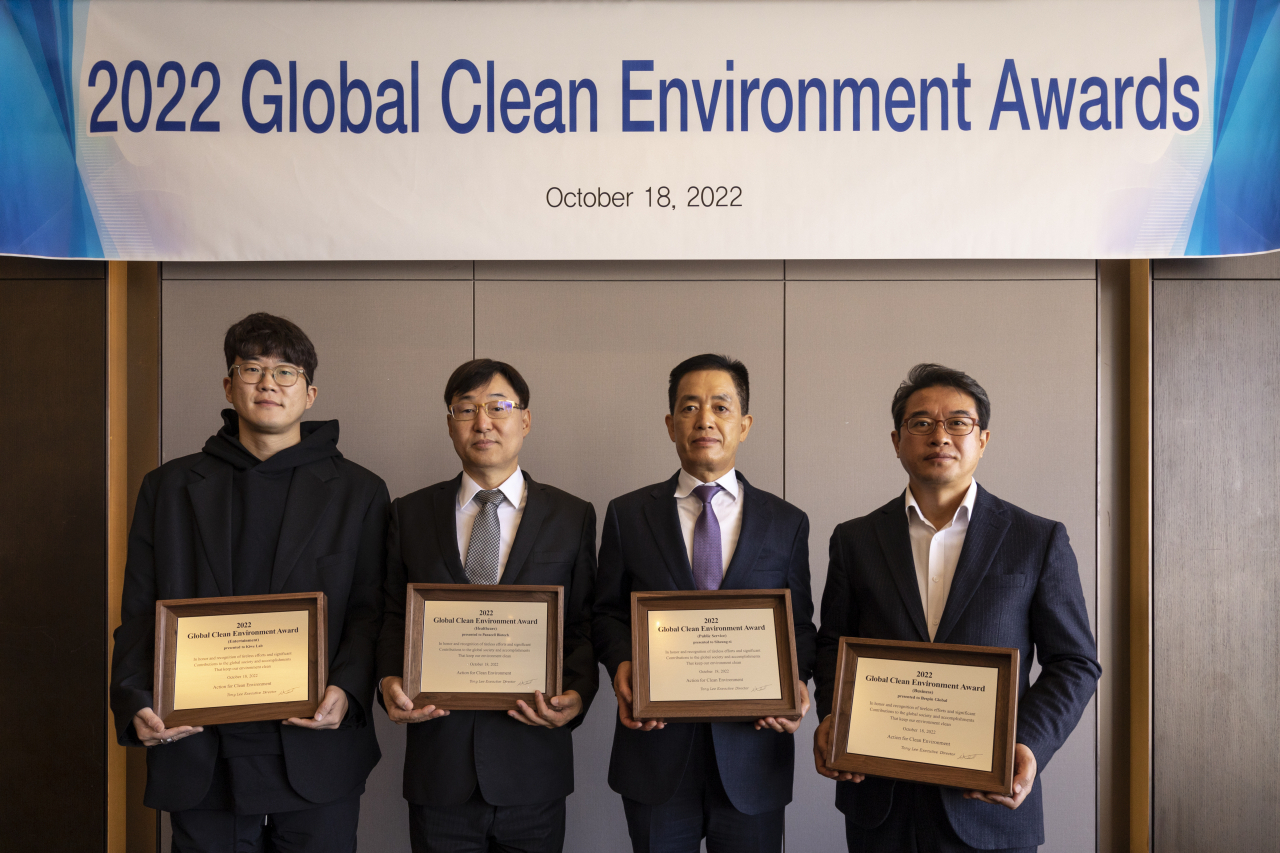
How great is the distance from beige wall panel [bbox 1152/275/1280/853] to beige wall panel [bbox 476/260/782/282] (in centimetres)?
159

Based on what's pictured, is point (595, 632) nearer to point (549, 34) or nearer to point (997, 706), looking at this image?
point (997, 706)

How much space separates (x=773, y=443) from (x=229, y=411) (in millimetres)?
1965

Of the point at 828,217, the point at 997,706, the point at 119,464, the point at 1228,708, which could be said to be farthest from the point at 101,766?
the point at 1228,708

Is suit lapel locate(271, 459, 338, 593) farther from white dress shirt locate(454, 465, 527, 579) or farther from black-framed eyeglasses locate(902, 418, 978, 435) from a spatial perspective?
black-framed eyeglasses locate(902, 418, 978, 435)

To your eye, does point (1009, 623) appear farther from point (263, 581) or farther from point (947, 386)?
point (263, 581)

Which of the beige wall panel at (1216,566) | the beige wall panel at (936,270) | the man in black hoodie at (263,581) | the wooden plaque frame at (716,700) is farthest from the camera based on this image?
the beige wall panel at (936,270)

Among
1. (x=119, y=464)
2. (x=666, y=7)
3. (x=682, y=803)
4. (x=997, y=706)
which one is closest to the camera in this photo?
(x=997, y=706)

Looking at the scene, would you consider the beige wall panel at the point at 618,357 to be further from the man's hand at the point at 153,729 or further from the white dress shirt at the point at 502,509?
the man's hand at the point at 153,729

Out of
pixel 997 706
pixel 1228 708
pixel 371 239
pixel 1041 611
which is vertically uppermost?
pixel 371 239

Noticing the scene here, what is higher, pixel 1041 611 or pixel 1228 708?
pixel 1041 611

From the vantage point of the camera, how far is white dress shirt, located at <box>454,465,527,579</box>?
2209 millimetres

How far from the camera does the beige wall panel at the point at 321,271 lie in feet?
10.3

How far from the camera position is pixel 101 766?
304 centimetres

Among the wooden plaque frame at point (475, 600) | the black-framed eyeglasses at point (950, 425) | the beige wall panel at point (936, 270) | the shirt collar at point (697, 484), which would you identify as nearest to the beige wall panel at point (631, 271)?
the beige wall panel at point (936, 270)
